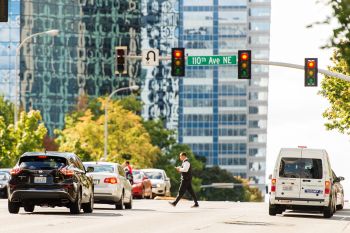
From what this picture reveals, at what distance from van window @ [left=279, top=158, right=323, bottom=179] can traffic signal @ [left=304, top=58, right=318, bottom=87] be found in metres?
5.94

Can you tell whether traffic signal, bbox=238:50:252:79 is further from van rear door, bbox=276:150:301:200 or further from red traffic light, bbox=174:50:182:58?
van rear door, bbox=276:150:301:200

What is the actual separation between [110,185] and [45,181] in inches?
222

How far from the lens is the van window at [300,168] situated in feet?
104

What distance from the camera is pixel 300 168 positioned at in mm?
31875

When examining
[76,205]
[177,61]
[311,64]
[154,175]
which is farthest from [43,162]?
[154,175]

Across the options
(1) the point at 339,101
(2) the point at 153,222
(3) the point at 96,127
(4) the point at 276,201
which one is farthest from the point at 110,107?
(2) the point at 153,222

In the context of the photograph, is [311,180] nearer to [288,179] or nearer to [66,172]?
[288,179]

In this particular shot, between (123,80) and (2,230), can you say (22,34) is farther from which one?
(2,230)

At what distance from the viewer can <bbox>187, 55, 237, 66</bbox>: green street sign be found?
39.8m

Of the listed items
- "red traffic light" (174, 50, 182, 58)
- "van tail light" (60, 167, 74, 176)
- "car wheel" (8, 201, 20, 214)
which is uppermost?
"red traffic light" (174, 50, 182, 58)

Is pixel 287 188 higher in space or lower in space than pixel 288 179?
lower

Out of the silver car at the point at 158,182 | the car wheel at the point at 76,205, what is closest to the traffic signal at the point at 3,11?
the car wheel at the point at 76,205

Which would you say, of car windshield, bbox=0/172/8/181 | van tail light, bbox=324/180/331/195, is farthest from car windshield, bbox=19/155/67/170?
car windshield, bbox=0/172/8/181

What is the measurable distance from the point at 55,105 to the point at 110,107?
78088mm
